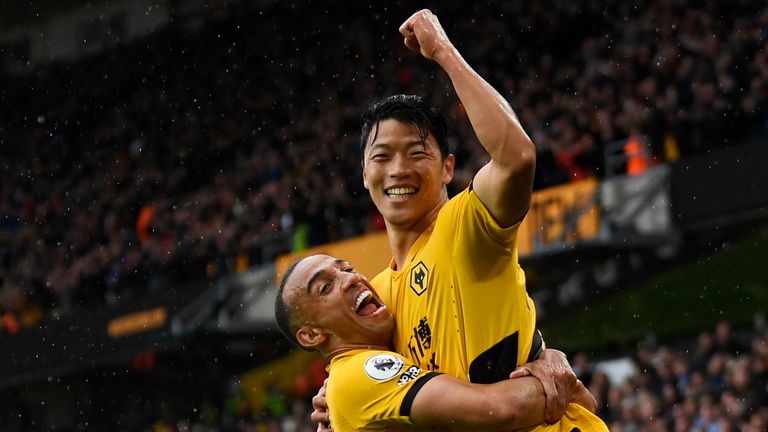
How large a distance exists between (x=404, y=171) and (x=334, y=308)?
0.60m

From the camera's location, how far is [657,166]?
48.1ft

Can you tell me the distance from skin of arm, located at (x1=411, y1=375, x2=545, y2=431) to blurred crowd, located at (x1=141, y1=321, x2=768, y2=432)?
7155 mm

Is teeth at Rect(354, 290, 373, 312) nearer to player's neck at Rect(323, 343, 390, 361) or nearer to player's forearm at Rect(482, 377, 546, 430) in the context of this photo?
player's neck at Rect(323, 343, 390, 361)

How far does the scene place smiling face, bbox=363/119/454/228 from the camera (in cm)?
482

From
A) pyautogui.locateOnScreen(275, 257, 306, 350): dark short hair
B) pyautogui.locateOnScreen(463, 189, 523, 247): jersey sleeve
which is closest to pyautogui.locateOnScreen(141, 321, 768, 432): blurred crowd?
pyautogui.locateOnScreen(275, 257, 306, 350): dark short hair

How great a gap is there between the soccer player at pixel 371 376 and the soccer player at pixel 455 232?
0.09 meters

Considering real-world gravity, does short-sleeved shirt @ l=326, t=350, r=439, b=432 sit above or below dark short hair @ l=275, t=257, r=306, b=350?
below

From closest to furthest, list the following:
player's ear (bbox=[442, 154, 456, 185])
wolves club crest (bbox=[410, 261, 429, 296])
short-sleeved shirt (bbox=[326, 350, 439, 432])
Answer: short-sleeved shirt (bbox=[326, 350, 439, 432]) < wolves club crest (bbox=[410, 261, 429, 296]) < player's ear (bbox=[442, 154, 456, 185])

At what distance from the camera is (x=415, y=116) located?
4867mm

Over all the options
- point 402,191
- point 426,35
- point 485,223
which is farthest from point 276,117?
point 485,223

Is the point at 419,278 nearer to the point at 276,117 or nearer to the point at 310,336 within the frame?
the point at 310,336

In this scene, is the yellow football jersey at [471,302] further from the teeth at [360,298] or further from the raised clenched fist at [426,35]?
the raised clenched fist at [426,35]

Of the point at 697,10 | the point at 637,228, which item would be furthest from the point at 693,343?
the point at 697,10

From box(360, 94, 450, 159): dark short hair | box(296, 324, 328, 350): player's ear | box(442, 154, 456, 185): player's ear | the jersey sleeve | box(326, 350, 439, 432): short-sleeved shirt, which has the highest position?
box(360, 94, 450, 159): dark short hair
